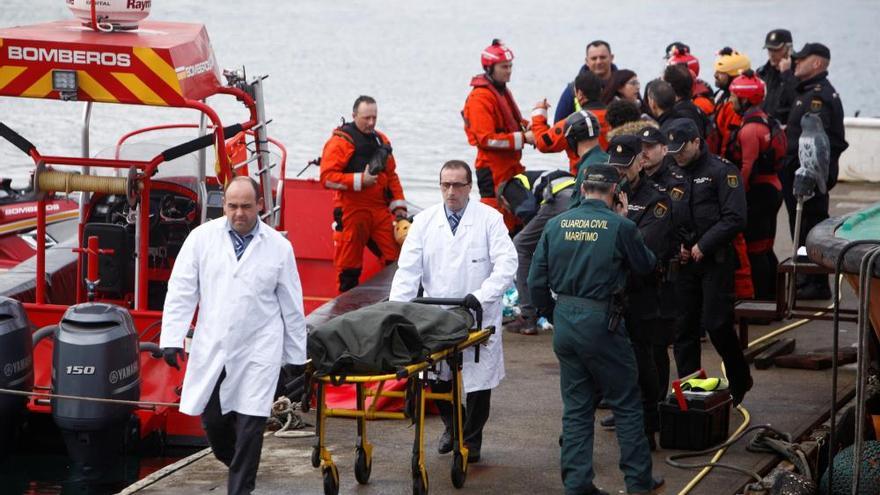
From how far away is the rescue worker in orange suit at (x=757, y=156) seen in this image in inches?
414

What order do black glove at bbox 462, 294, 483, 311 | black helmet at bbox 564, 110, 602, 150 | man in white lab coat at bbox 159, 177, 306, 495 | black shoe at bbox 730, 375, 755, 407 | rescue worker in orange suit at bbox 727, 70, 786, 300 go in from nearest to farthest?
man in white lab coat at bbox 159, 177, 306, 495
black glove at bbox 462, 294, 483, 311
black helmet at bbox 564, 110, 602, 150
black shoe at bbox 730, 375, 755, 407
rescue worker in orange suit at bbox 727, 70, 786, 300

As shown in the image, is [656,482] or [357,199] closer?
[656,482]

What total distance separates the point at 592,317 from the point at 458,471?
3.53 feet

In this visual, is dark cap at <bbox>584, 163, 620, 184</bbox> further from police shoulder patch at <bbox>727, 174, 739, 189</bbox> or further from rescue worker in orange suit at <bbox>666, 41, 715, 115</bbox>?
rescue worker in orange suit at <bbox>666, 41, 715, 115</bbox>

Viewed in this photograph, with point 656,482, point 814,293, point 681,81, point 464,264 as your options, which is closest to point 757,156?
point 681,81

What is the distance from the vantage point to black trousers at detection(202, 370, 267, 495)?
6.74 m

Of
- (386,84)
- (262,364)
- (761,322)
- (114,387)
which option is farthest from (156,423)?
(386,84)

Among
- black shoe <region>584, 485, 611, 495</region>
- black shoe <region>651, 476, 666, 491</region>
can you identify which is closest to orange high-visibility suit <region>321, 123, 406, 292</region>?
black shoe <region>651, 476, 666, 491</region>

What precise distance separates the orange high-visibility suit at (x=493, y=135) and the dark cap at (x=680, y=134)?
2.85m

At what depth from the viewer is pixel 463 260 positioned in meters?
7.81

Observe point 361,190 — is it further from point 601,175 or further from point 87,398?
point 601,175

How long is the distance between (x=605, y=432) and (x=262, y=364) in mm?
2402

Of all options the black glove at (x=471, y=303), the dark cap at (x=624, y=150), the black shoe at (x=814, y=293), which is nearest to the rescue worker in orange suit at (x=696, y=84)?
the black shoe at (x=814, y=293)

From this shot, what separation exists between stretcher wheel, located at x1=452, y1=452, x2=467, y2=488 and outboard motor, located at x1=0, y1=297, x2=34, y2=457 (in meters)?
2.84
